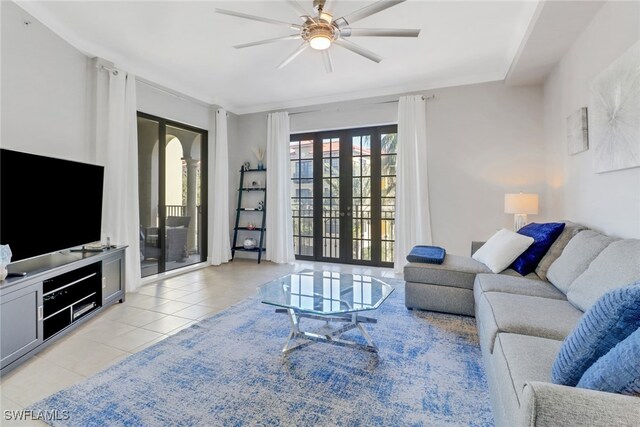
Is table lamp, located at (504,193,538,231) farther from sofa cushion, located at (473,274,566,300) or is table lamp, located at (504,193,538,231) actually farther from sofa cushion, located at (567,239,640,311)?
sofa cushion, located at (567,239,640,311)

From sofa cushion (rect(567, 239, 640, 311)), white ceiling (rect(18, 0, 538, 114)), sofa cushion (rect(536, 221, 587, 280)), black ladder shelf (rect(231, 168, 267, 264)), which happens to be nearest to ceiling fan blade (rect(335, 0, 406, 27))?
white ceiling (rect(18, 0, 538, 114))

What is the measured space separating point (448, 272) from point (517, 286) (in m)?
0.61

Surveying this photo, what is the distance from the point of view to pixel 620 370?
81cm

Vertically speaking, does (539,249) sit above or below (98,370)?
above

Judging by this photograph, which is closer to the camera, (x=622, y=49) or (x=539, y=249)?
(x=622, y=49)

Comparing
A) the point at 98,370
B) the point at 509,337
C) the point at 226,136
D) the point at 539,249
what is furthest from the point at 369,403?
the point at 226,136

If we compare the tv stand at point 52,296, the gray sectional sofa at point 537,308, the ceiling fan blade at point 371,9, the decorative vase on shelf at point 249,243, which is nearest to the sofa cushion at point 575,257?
the gray sectional sofa at point 537,308

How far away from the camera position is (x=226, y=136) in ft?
18.0

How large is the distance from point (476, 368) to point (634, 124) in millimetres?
1955

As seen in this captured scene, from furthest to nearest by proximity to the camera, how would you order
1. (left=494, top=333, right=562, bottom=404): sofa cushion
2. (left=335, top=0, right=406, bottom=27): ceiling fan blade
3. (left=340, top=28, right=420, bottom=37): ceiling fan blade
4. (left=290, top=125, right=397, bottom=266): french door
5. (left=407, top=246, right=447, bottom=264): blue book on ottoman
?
1. (left=290, top=125, right=397, bottom=266): french door
2. (left=407, top=246, right=447, bottom=264): blue book on ottoman
3. (left=340, top=28, right=420, bottom=37): ceiling fan blade
4. (left=335, top=0, right=406, bottom=27): ceiling fan blade
5. (left=494, top=333, right=562, bottom=404): sofa cushion

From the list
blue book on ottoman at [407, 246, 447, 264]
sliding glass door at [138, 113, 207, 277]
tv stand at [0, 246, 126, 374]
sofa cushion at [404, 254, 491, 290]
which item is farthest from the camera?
sliding glass door at [138, 113, 207, 277]

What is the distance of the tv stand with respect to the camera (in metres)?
2.01

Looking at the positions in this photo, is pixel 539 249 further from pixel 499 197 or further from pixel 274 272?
pixel 274 272

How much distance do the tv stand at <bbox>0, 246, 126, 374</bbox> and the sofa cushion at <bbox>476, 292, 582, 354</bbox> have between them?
9.73ft
